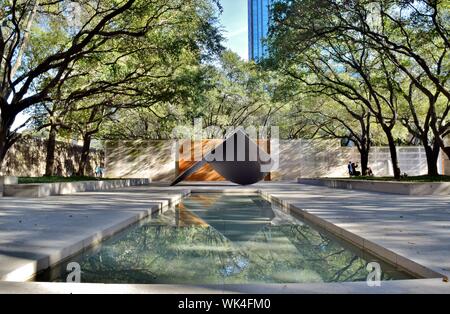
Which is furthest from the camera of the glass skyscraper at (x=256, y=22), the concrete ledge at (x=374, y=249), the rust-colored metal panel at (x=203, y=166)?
the glass skyscraper at (x=256, y=22)

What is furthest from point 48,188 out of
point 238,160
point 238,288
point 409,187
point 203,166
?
point 203,166

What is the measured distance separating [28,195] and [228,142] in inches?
348

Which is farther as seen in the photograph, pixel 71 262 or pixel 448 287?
pixel 71 262

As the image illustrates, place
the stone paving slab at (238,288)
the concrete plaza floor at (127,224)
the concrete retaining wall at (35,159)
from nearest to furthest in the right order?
the stone paving slab at (238,288)
the concrete plaza floor at (127,224)
the concrete retaining wall at (35,159)

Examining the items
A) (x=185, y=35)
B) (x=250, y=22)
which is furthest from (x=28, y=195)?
(x=250, y=22)

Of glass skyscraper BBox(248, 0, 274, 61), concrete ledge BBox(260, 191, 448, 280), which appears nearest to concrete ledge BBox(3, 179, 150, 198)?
concrete ledge BBox(260, 191, 448, 280)

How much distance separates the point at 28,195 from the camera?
11.7 metres

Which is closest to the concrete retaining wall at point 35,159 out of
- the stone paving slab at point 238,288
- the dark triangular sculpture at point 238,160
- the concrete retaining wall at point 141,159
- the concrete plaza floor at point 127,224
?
the concrete retaining wall at point 141,159

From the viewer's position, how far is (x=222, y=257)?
446 cm

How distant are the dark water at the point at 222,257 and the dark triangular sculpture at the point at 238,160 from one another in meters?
11.4

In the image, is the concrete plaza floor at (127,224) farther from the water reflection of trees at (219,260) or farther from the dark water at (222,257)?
the water reflection of trees at (219,260)

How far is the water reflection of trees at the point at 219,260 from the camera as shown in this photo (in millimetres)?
3650

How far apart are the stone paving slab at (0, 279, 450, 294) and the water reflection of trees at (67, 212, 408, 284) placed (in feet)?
2.16
